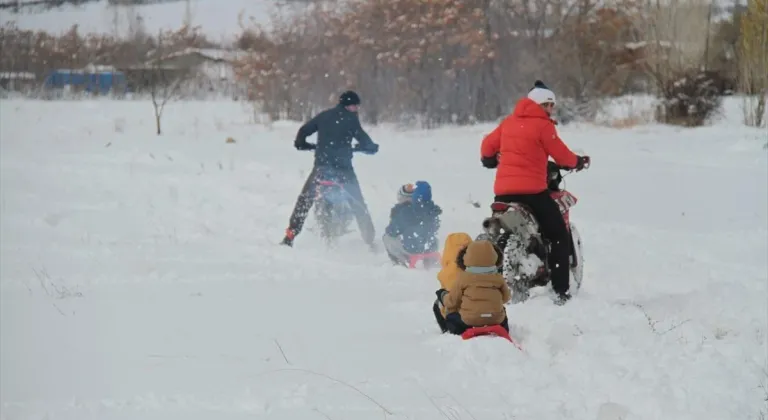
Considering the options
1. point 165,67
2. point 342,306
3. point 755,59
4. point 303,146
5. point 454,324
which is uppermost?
point 755,59

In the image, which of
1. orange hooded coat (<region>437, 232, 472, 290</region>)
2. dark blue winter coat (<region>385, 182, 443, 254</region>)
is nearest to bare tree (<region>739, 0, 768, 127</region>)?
dark blue winter coat (<region>385, 182, 443, 254</region>)

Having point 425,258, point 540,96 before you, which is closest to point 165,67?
point 425,258

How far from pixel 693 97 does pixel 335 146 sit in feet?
45.0

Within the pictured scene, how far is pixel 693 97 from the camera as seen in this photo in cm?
1966

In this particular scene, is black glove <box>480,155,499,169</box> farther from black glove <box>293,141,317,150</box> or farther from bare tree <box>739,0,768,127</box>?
bare tree <box>739,0,768,127</box>

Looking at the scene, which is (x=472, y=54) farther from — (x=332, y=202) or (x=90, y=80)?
(x=332, y=202)

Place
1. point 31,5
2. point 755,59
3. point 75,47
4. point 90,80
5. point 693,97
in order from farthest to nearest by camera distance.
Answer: point 90,80, point 693,97, point 755,59, point 75,47, point 31,5

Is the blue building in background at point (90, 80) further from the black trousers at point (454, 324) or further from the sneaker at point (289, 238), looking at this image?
the black trousers at point (454, 324)

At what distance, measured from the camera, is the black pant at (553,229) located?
632 cm

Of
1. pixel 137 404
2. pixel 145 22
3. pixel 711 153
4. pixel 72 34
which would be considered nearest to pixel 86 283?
pixel 137 404

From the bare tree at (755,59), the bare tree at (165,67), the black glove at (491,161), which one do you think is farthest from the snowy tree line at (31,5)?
the bare tree at (755,59)

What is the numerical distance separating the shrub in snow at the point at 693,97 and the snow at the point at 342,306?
16.5 feet

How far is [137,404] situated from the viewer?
3879 millimetres

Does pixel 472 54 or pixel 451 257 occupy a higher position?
pixel 472 54
